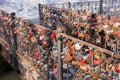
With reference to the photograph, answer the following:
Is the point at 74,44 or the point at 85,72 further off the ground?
the point at 74,44

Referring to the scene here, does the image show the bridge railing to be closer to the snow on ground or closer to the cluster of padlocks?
the cluster of padlocks

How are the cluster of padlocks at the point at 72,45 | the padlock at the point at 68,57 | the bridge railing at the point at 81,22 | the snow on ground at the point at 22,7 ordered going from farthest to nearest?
the snow on ground at the point at 22,7 → the bridge railing at the point at 81,22 → the padlock at the point at 68,57 → the cluster of padlocks at the point at 72,45

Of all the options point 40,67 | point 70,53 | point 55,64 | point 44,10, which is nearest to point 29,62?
point 40,67

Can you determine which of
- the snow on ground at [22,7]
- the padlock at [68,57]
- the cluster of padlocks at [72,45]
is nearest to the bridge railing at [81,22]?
the cluster of padlocks at [72,45]

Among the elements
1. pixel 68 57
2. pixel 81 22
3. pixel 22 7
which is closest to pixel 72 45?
pixel 68 57

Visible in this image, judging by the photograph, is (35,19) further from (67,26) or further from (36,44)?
(36,44)

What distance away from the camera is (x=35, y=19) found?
13984 mm

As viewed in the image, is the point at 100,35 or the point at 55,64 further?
the point at 100,35

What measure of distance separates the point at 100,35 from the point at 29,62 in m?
2.28

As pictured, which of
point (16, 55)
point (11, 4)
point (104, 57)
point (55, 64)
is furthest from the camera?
point (11, 4)

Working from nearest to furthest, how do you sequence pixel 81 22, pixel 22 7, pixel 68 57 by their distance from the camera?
1. pixel 68 57
2. pixel 81 22
3. pixel 22 7

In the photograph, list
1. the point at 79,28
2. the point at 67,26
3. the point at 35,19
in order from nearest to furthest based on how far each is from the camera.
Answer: the point at 79,28, the point at 67,26, the point at 35,19

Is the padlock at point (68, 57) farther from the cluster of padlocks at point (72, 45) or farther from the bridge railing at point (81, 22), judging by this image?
the bridge railing at point (81, 22)

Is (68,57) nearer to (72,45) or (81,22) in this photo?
(72,45)
